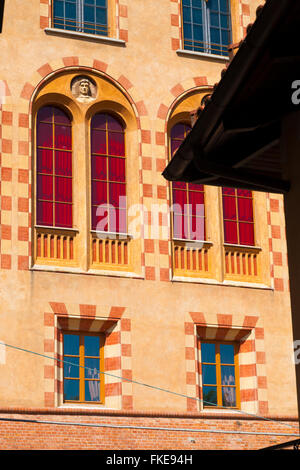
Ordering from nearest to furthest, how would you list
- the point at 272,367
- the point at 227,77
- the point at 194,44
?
the point at 227,77 < the point at 272,367 < the point at 194,44

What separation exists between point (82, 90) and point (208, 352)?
665 centimetres

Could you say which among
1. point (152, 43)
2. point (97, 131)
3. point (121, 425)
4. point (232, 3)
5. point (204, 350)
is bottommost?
point (121, 425)

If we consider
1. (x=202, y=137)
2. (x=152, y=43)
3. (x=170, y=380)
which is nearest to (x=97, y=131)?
(x=152, y=43)

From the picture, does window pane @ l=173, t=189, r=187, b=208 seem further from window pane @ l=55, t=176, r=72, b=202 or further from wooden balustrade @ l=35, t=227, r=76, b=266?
wooden balustrade @ l=35, t=227, r=76, b=266

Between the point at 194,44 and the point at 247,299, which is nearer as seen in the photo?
the point at 247,299

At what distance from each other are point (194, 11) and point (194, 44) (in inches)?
35.7

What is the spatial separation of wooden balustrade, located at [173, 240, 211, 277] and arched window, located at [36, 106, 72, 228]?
8.60ft

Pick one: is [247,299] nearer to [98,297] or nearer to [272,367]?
[272,367]

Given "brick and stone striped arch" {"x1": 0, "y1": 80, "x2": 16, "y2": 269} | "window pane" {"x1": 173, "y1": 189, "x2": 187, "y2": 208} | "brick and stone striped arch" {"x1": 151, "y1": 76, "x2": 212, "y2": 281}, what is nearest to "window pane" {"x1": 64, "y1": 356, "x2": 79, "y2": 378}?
"brick and stone striped arch" {"x1": 0, "y1": 80, "x2": 16, "y2": 269}

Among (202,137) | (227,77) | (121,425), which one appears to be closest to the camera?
(227,77)

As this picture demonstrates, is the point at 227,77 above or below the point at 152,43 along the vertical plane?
below

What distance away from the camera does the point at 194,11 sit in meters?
24.8

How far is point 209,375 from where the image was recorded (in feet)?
73.6

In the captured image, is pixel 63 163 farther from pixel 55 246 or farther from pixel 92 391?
pixel 92 391
